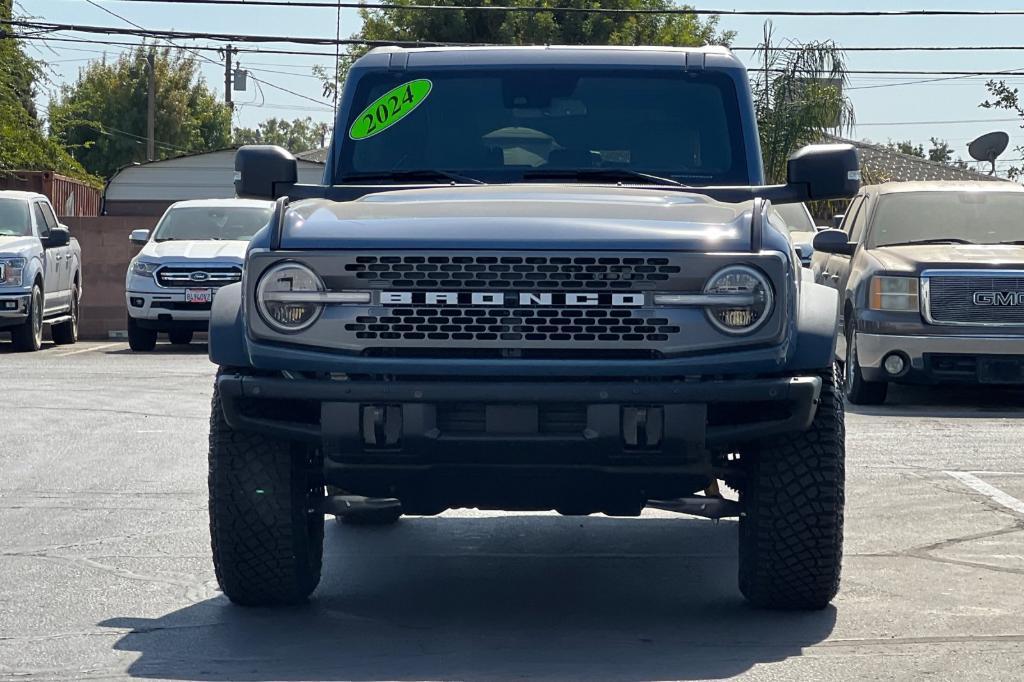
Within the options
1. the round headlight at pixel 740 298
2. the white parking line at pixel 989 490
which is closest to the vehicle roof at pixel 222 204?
the white parking line at pixel 989 490

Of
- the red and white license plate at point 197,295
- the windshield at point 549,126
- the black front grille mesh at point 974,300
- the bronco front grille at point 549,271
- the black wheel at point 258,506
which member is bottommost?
the black wheel at point 258,506

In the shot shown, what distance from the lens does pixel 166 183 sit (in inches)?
1937

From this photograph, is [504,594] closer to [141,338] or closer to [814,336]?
[814,336]

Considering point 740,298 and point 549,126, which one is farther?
point 549,126

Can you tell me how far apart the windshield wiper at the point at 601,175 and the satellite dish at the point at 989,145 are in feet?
75.2

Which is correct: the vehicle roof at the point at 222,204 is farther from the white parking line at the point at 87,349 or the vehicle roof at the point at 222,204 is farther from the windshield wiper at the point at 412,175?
the windshield wiper at the point at 412,175

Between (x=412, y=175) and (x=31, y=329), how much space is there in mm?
14844

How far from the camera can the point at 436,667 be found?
5.56 m

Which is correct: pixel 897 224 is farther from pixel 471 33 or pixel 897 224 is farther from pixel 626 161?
pixel 471 33

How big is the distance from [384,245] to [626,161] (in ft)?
5.87

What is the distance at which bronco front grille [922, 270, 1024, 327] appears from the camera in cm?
1405

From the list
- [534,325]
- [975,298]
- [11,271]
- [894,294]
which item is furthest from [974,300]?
[11,271]

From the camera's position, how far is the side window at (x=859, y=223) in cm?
1536

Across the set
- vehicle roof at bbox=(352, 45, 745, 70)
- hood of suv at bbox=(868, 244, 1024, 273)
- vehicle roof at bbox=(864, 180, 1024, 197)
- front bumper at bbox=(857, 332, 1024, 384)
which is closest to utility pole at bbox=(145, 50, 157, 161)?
vehicle roof at bbox=(864, 180, 1024, 197)
